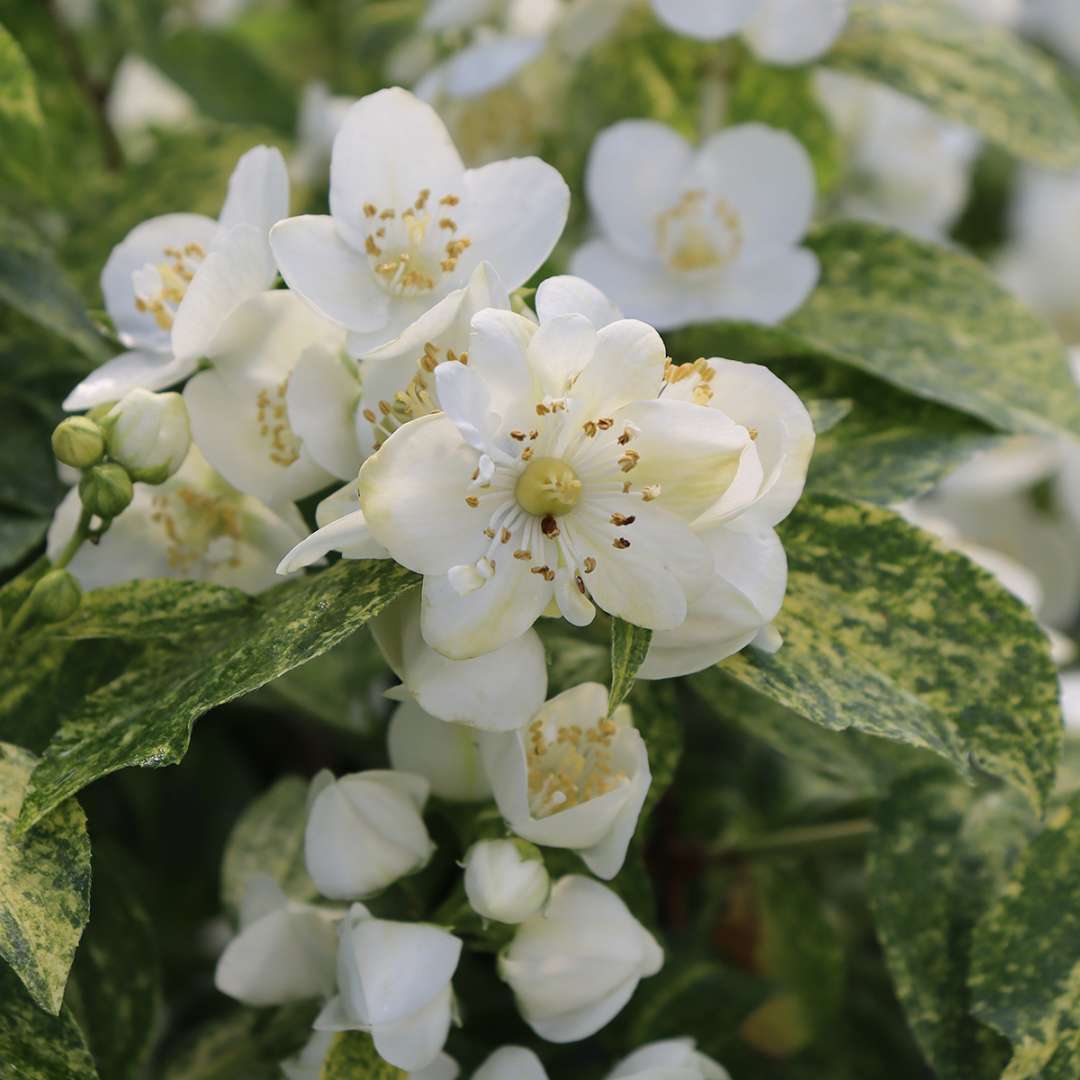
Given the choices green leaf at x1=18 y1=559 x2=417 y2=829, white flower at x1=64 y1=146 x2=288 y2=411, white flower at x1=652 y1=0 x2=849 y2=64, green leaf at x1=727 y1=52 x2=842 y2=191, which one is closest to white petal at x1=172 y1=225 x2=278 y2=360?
white flower at x1=64 y1=146 x2=288 y2=411

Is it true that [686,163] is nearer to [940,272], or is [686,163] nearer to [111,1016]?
[940,272]

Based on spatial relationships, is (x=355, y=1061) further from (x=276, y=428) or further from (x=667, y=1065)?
(x=276, y=428)

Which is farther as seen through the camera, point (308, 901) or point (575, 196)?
point (575, 196)

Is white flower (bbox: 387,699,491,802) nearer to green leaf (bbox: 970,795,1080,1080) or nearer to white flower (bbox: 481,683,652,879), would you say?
white flower (bbox: 481,683,652,879)

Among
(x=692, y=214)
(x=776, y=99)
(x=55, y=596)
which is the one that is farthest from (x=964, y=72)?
(x=55, y=596)

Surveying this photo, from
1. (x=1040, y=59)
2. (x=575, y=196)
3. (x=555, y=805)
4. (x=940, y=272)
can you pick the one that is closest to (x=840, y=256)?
(x=940, y=272)
